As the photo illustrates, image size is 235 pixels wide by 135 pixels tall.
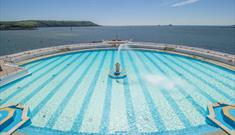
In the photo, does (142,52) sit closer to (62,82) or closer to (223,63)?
(223,63)

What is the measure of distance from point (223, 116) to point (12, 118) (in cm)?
727

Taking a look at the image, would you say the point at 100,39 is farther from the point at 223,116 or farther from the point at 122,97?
the point at 223,116

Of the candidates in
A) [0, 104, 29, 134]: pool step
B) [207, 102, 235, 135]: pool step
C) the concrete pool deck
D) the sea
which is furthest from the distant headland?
[207, 102, 235, 135]: pool step

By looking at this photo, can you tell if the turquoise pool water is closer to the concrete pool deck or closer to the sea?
the concrete pool deck

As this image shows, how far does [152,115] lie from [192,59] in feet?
31.8

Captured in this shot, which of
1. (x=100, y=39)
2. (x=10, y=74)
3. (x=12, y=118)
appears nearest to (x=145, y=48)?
(x=10, y=74)

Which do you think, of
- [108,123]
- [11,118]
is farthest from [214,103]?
[11,118]

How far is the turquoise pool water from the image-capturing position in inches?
201

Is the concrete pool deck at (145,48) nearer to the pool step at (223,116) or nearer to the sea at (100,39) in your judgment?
the pool step at (223,116)

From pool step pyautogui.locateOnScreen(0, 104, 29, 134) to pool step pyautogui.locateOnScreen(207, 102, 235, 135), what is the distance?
6323 millimetres

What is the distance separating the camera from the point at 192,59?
13273 millimetres

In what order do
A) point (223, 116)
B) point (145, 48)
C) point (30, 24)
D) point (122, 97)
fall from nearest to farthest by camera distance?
1. point (223, 116)
2. point (122, 97)
3. point (145, 48)
4. point (30, 24)

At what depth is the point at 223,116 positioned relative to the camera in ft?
16.7

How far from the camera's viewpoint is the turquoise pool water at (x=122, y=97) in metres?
5.10
